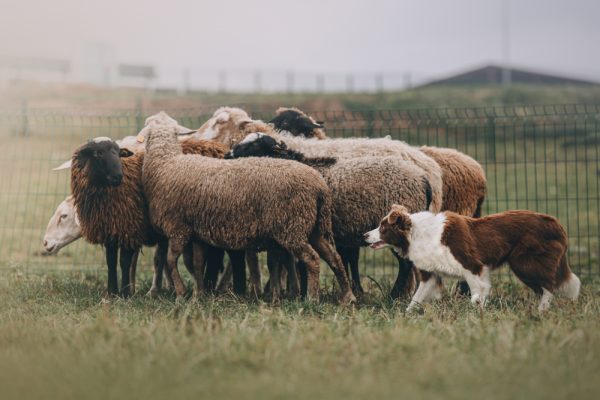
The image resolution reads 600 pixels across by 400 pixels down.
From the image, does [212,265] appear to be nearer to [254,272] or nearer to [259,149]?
[254,272]

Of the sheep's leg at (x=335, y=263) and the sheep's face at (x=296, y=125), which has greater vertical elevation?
the sheep's face at (x=296, y=125)

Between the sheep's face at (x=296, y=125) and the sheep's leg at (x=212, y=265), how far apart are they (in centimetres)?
199

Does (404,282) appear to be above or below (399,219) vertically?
below

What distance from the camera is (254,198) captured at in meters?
7.93

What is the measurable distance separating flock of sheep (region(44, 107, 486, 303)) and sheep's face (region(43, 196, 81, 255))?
1093 mm

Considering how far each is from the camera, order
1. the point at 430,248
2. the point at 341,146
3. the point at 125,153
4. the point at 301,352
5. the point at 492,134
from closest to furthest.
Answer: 1. the point at 301,352
2. the point at 430,248
3. the point at 125,153
4. the point at 341,146
5. the point at 492,134

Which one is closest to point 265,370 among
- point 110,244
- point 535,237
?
point 535,237

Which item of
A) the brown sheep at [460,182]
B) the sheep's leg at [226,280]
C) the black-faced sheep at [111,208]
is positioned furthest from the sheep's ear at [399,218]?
the sheep's leg at [226,280]

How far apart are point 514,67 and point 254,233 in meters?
46.8

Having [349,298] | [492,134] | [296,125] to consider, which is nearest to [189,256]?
[349,298]

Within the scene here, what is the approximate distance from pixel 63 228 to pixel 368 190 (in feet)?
13.1

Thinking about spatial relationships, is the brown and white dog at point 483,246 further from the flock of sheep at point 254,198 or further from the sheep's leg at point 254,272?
the sheep's leg at point 254,272

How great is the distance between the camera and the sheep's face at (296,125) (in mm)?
10230

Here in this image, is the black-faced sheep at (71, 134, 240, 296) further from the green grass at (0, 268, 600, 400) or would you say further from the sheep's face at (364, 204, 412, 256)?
the sheep's face at (364, 204, 412, 256)
